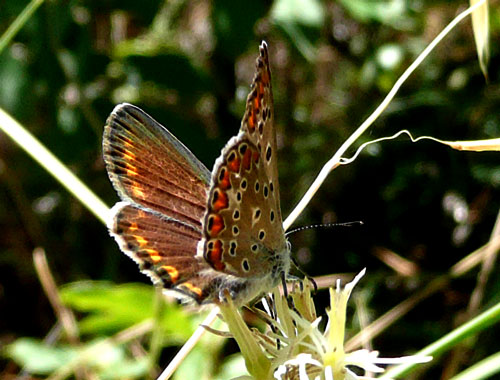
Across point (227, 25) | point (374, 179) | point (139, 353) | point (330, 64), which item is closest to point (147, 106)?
point (227, 25)

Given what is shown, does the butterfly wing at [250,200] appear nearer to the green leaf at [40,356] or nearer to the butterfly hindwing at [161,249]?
the butterfly hindwing at [161,249]

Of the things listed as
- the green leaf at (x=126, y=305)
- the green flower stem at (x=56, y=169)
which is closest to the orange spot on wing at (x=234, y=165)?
the green flower stem at (x=56, y=169)

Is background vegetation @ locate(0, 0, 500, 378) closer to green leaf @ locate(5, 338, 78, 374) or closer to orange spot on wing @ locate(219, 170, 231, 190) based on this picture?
green leaf @ locate(5, 338, 78, 374)

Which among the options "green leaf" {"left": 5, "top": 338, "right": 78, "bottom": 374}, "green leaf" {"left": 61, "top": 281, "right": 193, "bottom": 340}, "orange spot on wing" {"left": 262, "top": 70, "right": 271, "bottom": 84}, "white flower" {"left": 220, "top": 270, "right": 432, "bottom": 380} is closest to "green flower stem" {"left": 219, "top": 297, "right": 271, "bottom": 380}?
"white flower" {"left": 220, "top": 270, "right": 432, "bottom": 380}

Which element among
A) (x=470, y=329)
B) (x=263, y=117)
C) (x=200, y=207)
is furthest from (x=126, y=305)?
(x=470, y=329)

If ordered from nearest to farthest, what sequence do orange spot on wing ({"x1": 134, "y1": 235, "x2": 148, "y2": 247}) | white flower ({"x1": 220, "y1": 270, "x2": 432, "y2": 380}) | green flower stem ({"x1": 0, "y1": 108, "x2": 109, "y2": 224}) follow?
1. white flower ({"x1": 220, "y1": 270, "x2": 432, "y2": 380})
2. orange spot on wing ({"x1": 134, "y1": 235, "x2": 148, "y2": 247})
3. green flower stem ({"x1": 0, "y1": 108, "x2": 109, "y2": 224})

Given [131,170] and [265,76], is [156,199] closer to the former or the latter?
[131,170]
